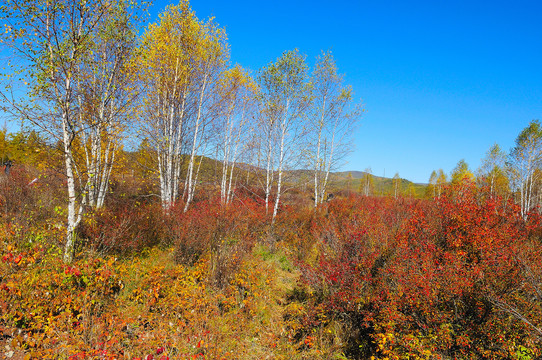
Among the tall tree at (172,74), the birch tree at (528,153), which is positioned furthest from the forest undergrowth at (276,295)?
the birch tree at (528,153)

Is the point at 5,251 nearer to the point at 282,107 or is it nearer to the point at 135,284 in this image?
the point at 135,284

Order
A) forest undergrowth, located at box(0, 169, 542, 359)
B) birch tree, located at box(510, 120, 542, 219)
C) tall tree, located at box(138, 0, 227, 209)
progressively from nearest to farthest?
forest undergrowth, located at box(0, 169, 542, 359) → tall tree, located at box(138, 0, 227, 209) → birch tree, located at box(510, 120, 542, 219)

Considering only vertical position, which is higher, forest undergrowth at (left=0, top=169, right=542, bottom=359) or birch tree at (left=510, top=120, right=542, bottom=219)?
birch tree at (left=510, top=120, right=542, bottom=219)

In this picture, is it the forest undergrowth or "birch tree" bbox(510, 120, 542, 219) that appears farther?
"birch tree" bbox(510, 120, 542, 219)

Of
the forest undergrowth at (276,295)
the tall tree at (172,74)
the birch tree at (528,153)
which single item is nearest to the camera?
the forest undergrowth at (276,295)

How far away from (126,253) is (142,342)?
3.38 metres

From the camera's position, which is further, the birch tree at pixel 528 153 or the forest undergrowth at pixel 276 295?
the birch tree at pixel 528 153

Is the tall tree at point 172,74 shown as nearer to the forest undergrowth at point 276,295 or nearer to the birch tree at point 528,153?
the forest undergrowth at point 276,295

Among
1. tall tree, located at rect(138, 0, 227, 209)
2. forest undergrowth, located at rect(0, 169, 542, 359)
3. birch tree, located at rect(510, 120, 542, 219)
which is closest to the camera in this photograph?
forest undergrowth, located at rect(0, 169, 542, 359)

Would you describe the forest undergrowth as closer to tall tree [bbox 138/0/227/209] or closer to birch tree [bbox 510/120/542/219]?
tall tree [bbox 138/0/227/209]

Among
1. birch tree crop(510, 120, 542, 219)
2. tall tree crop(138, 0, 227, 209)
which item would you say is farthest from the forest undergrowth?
birch tree crop(510, 120, 542, 219)

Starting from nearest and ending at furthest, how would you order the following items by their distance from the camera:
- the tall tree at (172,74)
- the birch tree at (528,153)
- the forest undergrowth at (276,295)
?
the forest undergrowth at (276,295) → the tall tree at (172,74) → the birch tree at (528,153)

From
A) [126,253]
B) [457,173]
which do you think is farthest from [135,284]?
[457,173]

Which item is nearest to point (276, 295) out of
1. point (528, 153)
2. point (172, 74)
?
point (172, 74)
